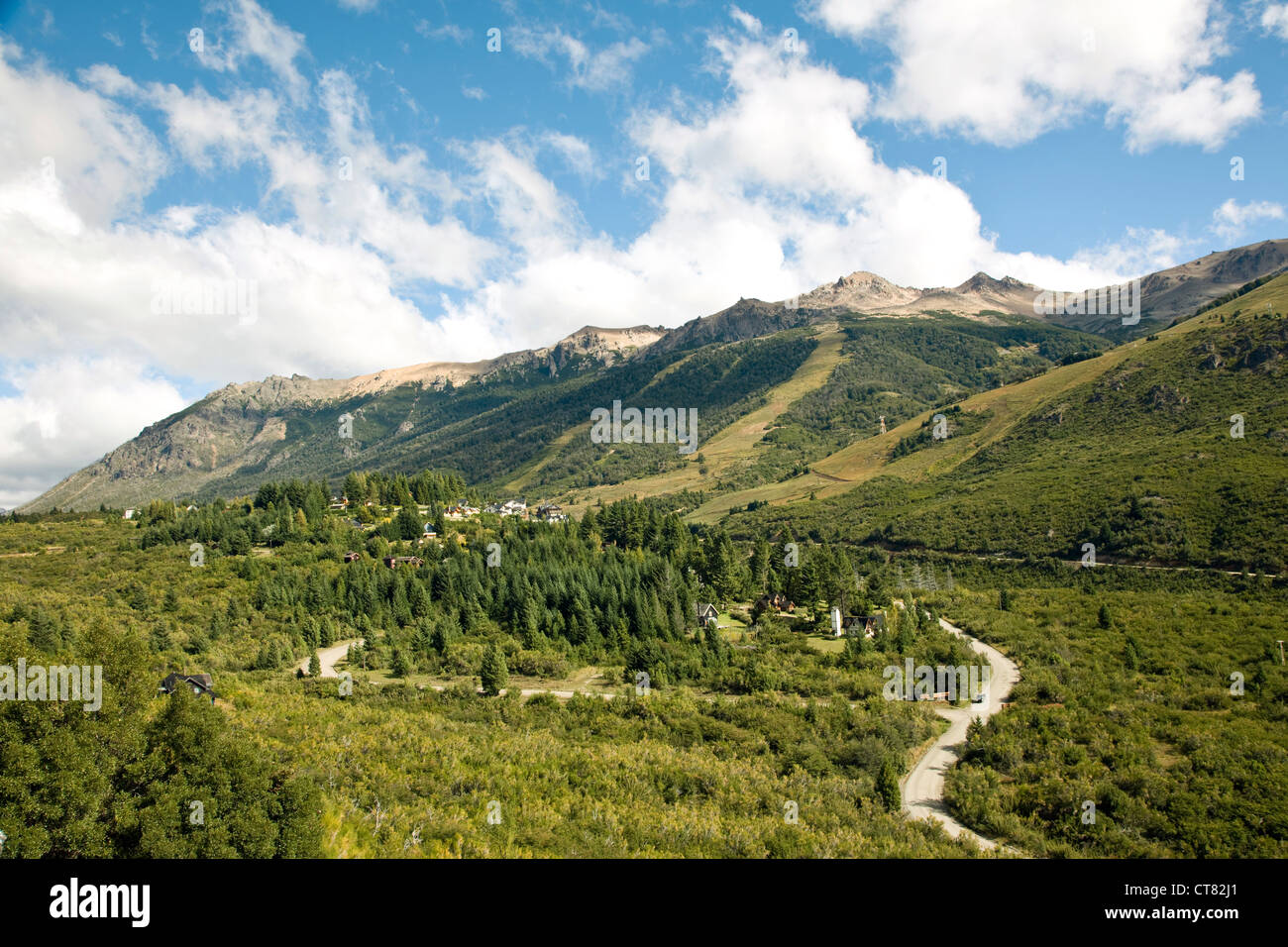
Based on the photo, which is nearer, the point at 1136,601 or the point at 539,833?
the point at 539,833

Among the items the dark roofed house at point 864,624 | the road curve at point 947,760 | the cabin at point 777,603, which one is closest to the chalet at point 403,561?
the cabin at point 777,603

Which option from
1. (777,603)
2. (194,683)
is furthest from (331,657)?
(777,603)

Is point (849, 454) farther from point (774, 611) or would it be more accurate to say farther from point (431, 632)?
point (431, 632)

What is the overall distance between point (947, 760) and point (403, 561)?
63.6 m

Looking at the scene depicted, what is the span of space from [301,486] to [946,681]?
9627cm

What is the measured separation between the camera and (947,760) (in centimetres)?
3725

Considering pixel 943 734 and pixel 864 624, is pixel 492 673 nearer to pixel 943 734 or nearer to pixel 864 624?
pixel 943 734

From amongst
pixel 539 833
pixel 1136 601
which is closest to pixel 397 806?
pixel 539 833

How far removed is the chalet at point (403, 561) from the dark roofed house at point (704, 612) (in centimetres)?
3520

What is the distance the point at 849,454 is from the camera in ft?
620

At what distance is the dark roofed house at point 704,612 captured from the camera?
217 feet

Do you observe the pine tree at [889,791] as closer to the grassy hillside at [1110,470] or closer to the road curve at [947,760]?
the road curve at [947,760]

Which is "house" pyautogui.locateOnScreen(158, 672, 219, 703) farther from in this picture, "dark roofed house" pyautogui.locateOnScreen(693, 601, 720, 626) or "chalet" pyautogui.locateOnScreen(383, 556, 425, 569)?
"dark roofed house" pyautogui.locateOnScreen(693, 601, 720, 626)
